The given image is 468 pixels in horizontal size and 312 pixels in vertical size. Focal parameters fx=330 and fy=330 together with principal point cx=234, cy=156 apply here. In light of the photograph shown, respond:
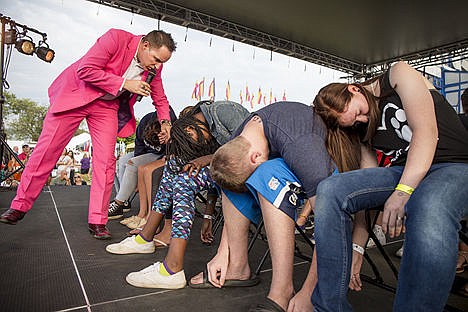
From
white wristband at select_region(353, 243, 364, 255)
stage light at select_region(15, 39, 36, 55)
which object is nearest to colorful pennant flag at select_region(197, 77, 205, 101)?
stage light at select_region(15, 39, 36, 55)

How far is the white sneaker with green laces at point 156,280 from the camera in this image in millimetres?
1156

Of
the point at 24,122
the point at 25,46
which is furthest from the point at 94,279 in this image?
the point at 24,122

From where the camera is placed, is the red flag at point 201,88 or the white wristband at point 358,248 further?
the red flag at point 201,88

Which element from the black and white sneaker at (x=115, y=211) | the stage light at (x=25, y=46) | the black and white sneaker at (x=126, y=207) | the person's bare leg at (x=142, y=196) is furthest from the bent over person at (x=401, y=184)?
the stage light at (x=25, y=46)

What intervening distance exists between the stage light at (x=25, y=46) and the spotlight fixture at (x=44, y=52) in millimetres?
171

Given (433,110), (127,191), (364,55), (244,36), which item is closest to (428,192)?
(433,110)

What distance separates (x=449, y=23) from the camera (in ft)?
20.7

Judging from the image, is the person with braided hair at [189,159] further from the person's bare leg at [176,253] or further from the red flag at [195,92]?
the red flag at [195,92]

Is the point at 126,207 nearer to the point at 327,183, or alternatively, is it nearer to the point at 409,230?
the point at 327,183

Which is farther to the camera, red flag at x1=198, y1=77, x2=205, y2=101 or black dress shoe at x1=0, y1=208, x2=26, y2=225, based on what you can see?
red flag at x1=198, y1=77, x2=205, y2=101

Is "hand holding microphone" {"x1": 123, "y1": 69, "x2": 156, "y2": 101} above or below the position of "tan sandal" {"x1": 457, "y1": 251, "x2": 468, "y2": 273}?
above

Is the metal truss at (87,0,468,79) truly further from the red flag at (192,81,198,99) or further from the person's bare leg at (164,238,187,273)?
the person's bare leg at (164,238,187,273)

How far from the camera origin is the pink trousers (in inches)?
70.6

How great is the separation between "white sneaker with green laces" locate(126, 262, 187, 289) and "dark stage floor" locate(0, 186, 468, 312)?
19 millimetres
